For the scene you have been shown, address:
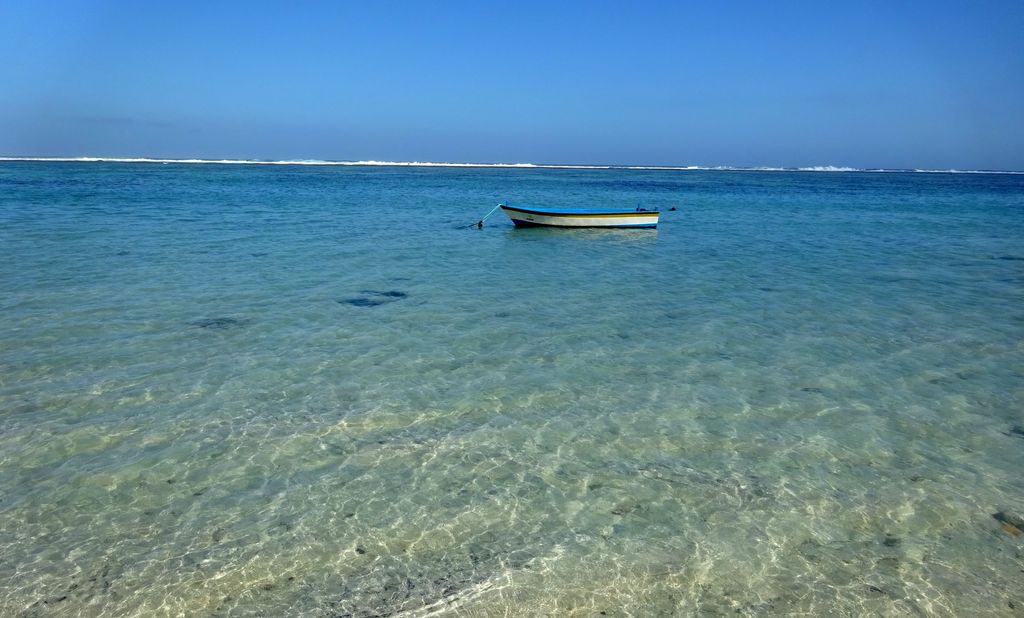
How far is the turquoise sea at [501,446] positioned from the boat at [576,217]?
12.1 metres

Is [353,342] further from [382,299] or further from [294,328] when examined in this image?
[382,299]

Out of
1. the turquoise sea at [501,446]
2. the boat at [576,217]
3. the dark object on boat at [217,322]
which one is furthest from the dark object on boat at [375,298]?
the boat at [576,217]

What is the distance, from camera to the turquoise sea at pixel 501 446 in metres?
4.93

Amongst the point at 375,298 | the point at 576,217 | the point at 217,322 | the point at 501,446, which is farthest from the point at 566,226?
the point at 501,446

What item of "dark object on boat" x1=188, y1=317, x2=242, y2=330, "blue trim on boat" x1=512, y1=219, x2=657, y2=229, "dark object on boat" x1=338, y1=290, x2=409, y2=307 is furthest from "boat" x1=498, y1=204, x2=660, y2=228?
"dark object on boat" x1=188, y1=317, x2=242, y2=330

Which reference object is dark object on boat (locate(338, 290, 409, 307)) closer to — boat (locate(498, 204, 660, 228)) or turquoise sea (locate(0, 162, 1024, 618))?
turquoise sea (locate(0, 162, 1024, 618))

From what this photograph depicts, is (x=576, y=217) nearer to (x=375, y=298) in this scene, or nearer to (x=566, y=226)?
(x=566, y=226)

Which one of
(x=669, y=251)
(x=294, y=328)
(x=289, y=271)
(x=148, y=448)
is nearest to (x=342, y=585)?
(x=148, y=448)

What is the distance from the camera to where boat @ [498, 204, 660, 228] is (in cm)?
2739

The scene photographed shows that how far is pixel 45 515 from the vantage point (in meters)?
5.60

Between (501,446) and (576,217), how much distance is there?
834 inches

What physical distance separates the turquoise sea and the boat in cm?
1210

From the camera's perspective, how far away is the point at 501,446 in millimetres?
7082

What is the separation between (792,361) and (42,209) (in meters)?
32.9
